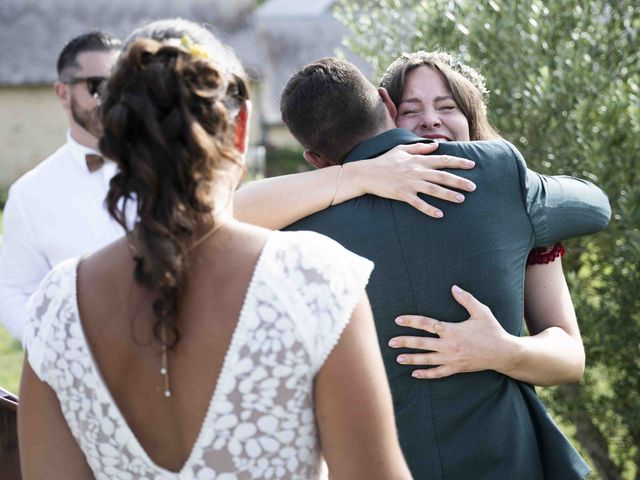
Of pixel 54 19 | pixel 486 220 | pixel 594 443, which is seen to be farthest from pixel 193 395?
pixel 54 19

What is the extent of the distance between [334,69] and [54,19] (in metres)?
32.8

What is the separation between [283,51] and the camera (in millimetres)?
36125

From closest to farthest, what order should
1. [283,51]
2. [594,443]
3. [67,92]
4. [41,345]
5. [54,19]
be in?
[41,345] → [67,92] → [594,443] → [54,19] → [283,51]

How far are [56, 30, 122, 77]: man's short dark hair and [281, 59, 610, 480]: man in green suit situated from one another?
207 cm

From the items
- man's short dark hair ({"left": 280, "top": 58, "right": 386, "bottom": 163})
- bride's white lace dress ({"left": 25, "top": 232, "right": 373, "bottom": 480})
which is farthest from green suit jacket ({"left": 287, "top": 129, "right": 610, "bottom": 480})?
bride's white lace dress ({"left": 25, "top": 232, "right": 373, "bottom": 480})

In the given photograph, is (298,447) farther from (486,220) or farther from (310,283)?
(486,220)

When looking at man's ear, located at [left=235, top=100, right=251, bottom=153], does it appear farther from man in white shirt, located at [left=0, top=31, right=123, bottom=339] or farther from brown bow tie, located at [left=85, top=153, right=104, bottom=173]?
brown bow tie, located at [left=85, top=153, right=104, bottom=173]

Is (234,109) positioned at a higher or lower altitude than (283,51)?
higher

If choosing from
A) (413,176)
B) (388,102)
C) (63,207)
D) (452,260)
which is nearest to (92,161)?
(63,207)

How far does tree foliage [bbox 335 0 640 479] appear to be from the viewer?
4.78 metres

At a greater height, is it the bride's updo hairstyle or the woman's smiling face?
the bride's updo hairstyle

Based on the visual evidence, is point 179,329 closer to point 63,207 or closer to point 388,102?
point 388,102

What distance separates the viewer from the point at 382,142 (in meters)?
2.83

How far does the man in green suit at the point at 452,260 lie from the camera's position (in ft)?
8.62
